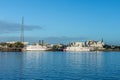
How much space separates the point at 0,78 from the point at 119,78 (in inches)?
696

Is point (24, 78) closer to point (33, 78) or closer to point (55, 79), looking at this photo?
point (33, 78)

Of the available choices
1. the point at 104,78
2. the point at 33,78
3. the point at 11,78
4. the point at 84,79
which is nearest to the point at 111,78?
the point at 104,78

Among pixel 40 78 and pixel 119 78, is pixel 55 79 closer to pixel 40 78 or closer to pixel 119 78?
pixel 40 78

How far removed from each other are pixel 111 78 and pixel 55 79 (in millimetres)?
8653

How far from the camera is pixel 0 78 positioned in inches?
1896

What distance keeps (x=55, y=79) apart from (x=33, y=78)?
3372 millimetres

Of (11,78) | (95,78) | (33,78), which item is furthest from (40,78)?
(95,78)

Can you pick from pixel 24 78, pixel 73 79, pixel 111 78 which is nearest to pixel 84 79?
pixel 73 79

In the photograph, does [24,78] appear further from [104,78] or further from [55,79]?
[104,78]

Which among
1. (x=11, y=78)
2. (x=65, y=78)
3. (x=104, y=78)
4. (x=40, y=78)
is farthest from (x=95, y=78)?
(x=11, y=78)

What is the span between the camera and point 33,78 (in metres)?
48.9

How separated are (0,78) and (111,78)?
54.5 feet

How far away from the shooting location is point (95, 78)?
49625 mm

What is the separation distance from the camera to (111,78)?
164 feet
